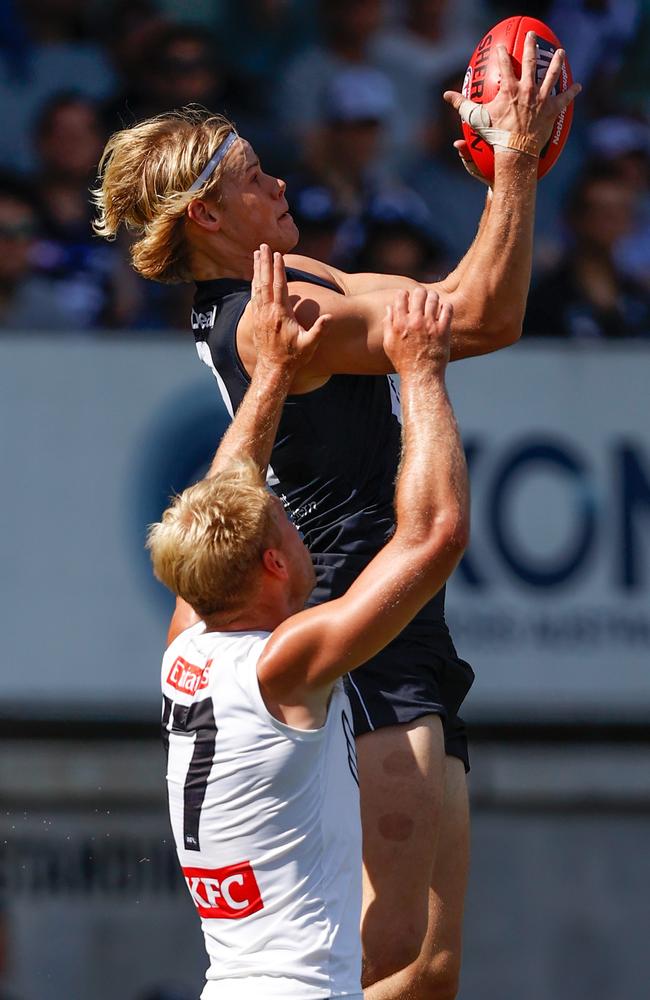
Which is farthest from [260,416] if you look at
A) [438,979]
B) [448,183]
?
[448,183]

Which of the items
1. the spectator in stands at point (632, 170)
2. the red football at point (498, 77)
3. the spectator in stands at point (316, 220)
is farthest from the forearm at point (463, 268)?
the spectator in stands at point (632, 170)

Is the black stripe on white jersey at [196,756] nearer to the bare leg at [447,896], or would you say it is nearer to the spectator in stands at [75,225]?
the bare leg at [447,896]

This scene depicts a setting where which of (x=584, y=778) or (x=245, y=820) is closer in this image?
(x=245, y=820)

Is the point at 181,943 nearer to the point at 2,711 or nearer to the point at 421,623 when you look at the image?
the point at 2,711

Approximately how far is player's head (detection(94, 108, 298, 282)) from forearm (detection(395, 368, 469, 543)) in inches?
39.2

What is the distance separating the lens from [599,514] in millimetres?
8562

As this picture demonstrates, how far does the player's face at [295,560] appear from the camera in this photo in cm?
328

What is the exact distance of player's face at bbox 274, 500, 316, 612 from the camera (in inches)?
129

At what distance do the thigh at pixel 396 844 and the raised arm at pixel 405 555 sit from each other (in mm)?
852

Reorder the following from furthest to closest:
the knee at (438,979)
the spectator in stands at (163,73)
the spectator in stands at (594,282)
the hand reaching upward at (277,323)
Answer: the spectator in stands at (163,73) < the spectator in stands at (594,282) < the knee at (438,979) < the hand reaching upward at (277,323)

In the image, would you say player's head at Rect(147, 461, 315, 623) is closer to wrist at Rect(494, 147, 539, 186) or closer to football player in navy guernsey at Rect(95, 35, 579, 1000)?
football player in navy guernsey at Rect(95, 35, 579, 1000)

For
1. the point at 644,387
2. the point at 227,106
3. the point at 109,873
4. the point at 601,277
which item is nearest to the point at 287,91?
the point at 227,106

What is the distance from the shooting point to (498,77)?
3.99 meters

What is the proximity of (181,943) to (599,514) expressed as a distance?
3.19 metres
